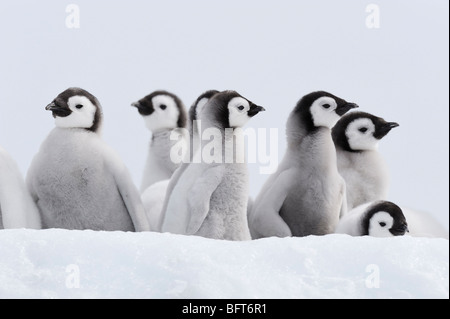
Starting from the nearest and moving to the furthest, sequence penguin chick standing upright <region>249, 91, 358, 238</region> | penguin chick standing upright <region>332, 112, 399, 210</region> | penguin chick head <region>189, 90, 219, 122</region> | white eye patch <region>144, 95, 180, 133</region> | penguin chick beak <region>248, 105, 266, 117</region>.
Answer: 1. penguin chick beak <region>248, 105, 266, 117</region>
2. penguin chick standing upright <region>249, 91, 358, 238</region>
3. penguin chick standing upright <region>332, 112, 399, 210</region>
4. penguin chick head <region>189, 90, 219, 122</region>
5. white eye patch <region>144, 95, 180, 133</region>

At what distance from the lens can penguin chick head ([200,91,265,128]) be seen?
4.26 meters

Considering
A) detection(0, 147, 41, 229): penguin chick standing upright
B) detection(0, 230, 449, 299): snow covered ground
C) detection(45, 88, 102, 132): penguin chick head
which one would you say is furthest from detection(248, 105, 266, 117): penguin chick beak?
detection(0, 230, 449, 299): snow covered ground

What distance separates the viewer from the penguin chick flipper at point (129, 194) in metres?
4.17

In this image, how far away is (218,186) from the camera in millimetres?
4133

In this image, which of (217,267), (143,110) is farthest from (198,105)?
(217,267)

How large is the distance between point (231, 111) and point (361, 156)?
1.18m

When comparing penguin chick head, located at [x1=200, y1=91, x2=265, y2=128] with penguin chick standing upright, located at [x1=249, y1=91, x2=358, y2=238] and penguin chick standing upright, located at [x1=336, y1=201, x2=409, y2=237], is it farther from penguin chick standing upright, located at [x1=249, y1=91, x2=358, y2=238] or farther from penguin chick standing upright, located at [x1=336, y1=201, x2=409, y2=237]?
penguin chick standing upright, located at [x1=336, y1=201, x2=409, y2=237]

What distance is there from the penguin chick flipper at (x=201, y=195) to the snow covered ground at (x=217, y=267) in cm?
101

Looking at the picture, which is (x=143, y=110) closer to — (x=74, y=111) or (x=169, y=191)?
(x=74, y=111)

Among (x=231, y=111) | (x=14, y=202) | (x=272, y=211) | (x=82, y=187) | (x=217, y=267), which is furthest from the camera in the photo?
(x=272, y=211)
